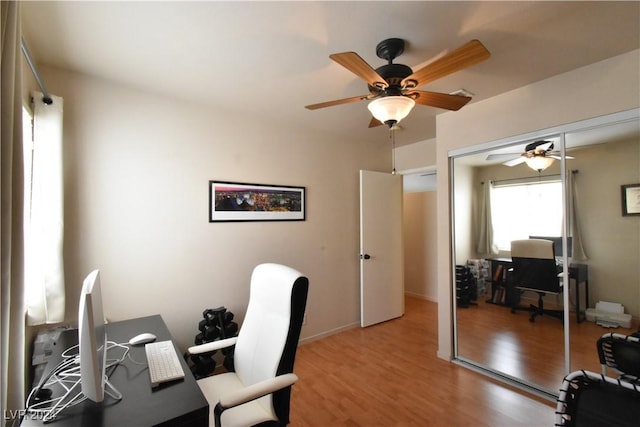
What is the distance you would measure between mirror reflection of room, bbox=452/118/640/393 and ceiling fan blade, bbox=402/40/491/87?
135 cm

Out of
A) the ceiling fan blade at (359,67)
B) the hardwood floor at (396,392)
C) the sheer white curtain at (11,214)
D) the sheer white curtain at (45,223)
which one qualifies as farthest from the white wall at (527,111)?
the sheer white curtain at (45,223)

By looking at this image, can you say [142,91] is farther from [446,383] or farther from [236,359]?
[446,383]

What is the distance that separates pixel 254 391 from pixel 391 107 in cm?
163

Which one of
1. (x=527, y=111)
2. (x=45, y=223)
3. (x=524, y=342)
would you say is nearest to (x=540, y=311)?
(x=524, y=342)

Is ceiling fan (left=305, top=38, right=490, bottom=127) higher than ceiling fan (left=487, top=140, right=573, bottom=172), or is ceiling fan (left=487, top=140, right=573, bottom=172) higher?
ceiling fan (left=305, top=38, right=490, bottom=127)

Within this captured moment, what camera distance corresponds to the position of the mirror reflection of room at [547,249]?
6.59 feet

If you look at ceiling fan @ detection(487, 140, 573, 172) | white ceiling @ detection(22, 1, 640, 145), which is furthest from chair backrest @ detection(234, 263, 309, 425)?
ceiling fan @ detection(487, 140, 573, 172)

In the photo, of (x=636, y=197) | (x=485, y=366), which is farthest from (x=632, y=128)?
(x=485, y=366)

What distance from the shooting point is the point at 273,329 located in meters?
1.49

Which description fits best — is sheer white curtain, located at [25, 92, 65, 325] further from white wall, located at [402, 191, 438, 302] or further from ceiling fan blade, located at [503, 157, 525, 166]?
white wall, located at [402, 191, 438, 302]

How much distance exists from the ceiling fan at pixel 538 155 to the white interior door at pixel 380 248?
1.65 m

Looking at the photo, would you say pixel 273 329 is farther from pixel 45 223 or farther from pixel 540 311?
pixel 540 311

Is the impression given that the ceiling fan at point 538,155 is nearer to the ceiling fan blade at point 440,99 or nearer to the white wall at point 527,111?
the white wall at point 527,111

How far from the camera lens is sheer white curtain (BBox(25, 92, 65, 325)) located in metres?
1.77
